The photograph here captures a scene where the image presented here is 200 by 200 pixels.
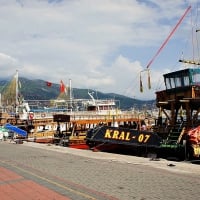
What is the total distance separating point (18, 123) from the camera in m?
52.7

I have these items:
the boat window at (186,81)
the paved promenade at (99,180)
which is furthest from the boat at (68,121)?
the paved promenade at (99,180)

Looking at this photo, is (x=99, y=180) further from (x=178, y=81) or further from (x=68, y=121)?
(x=68, y=121)

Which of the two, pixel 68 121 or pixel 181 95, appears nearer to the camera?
pixel 181 95

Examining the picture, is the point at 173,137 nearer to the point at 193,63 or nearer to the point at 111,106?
the point at 193,63

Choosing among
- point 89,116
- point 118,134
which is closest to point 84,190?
point 118,134

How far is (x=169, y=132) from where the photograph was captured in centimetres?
2355

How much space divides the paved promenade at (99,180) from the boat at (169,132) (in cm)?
573

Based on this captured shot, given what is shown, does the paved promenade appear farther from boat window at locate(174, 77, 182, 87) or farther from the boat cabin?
boat window at locate(174, 77, 182, 87)

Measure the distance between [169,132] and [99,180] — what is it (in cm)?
1268

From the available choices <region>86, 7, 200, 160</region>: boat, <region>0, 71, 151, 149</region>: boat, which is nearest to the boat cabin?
<region>86, 7, 200, 160</region>: boat

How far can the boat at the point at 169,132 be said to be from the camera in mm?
21844

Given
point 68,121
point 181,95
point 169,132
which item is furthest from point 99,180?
point 68,121

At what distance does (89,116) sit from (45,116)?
399 inches

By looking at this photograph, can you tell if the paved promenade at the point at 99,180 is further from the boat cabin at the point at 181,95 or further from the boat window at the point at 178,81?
the boat window at the point at 178,81
